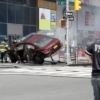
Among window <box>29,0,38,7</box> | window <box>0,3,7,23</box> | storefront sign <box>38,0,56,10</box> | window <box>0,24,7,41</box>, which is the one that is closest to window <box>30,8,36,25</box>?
window <box>29,0,38,7</box>

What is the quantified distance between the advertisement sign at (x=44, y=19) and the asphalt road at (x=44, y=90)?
1061 inches

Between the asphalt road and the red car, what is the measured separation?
9.61 m

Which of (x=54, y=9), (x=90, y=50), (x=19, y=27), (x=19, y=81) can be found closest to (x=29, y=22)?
(x=19, y=27)

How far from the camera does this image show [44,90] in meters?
10.8

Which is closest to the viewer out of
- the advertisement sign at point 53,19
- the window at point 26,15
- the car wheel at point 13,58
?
the car wheel at point 13,58

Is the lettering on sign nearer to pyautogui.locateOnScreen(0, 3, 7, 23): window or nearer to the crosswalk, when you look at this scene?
pyautogui.locateOnScreen(0, 3, 7, 23): window

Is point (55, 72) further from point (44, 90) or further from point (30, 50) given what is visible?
point (30, 50)

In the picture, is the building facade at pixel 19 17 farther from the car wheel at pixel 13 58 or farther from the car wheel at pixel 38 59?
the car wheel at pixel 38 59

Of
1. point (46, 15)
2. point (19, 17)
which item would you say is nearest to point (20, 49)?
point (19, 17)

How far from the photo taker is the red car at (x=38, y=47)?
22.7 meters

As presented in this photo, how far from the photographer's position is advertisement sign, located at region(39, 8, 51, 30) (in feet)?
130

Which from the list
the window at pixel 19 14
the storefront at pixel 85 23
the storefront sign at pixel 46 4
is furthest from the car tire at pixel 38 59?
the storefront at pixel 85 23

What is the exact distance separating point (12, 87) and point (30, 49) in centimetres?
1186

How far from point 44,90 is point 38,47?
12.1 m
